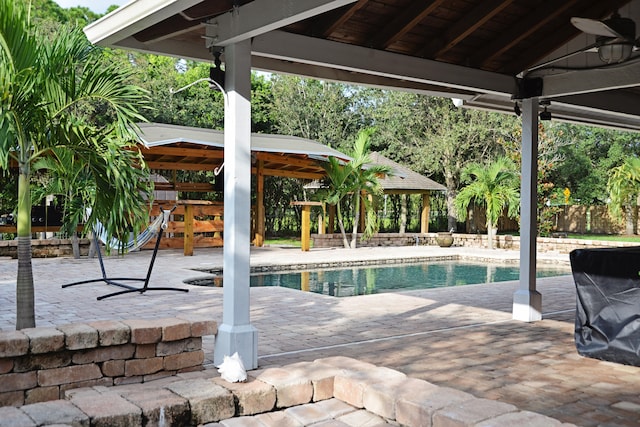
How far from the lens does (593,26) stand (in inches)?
169

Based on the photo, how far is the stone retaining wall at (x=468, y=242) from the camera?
16.2 m

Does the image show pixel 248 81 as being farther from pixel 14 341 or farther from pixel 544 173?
pixel 544 173

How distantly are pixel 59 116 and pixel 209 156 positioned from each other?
970 centimetres

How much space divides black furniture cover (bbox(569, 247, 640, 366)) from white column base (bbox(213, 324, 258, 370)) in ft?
8.69

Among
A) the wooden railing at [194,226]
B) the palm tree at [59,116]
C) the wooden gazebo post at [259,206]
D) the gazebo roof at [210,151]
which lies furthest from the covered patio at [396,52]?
the wooden gazebo post at [259,206]

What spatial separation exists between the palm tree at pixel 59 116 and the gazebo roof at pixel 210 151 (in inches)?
294

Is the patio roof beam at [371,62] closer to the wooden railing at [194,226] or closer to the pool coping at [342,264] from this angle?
the pool coping at [342,264]

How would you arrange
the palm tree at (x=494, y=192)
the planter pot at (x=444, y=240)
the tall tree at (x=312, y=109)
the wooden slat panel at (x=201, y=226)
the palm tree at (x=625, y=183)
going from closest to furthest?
the wooden slat panel at (x=201, y=226), the palm tree at (x=494, y=192), the planter pot at (x=444, y=240), the palm tree at (x=625, y=183), the tall tree at (x=312, y=109)

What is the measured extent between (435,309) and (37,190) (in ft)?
25.7

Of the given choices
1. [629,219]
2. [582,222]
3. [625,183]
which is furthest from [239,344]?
[582,222]

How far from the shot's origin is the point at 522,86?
6223mm

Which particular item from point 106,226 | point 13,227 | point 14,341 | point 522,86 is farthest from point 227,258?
point 13,227

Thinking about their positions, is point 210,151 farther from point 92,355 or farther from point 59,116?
point 92,355

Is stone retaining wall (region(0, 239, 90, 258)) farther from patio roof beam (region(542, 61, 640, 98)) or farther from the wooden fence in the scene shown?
the wooden fence
